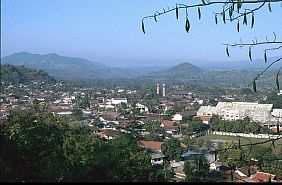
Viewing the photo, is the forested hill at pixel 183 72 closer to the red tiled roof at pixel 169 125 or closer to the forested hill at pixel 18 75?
the forested hill at pixel 18 75

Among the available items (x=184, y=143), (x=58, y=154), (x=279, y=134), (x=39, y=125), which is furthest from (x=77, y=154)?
(x=184, y=143)

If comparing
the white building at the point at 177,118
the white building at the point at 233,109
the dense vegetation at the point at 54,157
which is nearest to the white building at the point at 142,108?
the white building at the point at 177,118

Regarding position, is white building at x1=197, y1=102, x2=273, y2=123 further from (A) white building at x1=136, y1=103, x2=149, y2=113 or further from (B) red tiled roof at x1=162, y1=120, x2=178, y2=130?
(A) white building at x1=136, y1=103, x2=149, y2=113

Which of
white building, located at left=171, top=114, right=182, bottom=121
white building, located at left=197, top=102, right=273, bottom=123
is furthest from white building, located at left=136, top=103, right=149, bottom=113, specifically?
white building, located at left=197, top=102, right=273, bottom=123

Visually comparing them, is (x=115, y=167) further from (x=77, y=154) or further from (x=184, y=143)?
(x=184, y=143)

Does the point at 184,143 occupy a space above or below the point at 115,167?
below

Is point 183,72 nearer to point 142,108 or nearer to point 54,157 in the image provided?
point 142,108
